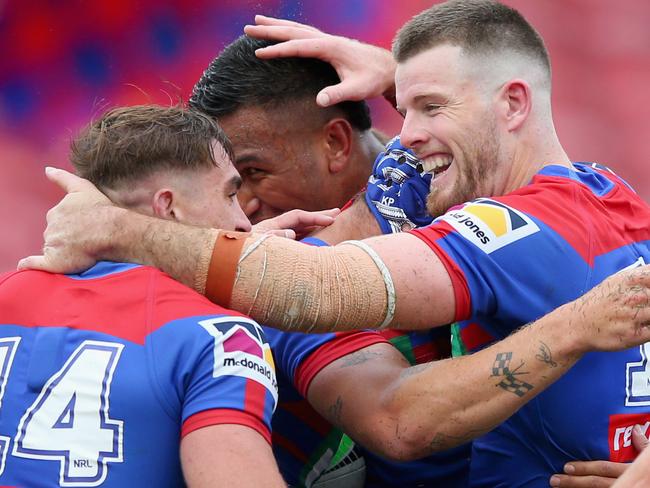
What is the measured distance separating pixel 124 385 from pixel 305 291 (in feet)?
2.03

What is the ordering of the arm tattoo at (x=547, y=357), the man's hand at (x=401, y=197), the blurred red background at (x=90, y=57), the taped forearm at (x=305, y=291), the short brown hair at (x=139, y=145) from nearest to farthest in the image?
the arm tattoo at (x=547, y=357) < the taped forearm at (x=305, y=291) < the short brown hair at (x=139, y=145) < the man's hand at (x=401, y=197) < the blurred red background at (x=90, y=57)

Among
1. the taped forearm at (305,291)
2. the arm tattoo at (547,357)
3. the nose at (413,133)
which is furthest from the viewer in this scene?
the nose at (413,133)

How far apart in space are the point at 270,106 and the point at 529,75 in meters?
1.24

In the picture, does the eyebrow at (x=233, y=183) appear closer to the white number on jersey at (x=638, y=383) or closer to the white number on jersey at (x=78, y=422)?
the white number on jersey at (x=78, y=422)

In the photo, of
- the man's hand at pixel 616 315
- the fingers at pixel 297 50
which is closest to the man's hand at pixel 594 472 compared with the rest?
the man's hand at pixel 616 315

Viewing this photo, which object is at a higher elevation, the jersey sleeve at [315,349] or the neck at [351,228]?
the neck at [351,228]

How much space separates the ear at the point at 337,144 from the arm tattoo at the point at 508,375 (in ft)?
6.01

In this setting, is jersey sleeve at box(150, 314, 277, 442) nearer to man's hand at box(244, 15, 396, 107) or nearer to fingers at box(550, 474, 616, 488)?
fingers at box(550, 474, 616, 488)

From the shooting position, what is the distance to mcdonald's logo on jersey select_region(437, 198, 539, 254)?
10.2 ft

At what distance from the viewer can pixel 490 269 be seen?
3.10 meters

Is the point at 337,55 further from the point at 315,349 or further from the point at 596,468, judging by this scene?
the point at 596,468

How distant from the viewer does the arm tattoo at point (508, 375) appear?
2.96 m

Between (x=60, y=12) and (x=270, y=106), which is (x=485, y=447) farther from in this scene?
(x=60, y=12)

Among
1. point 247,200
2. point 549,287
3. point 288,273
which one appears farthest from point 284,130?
point 549,287
